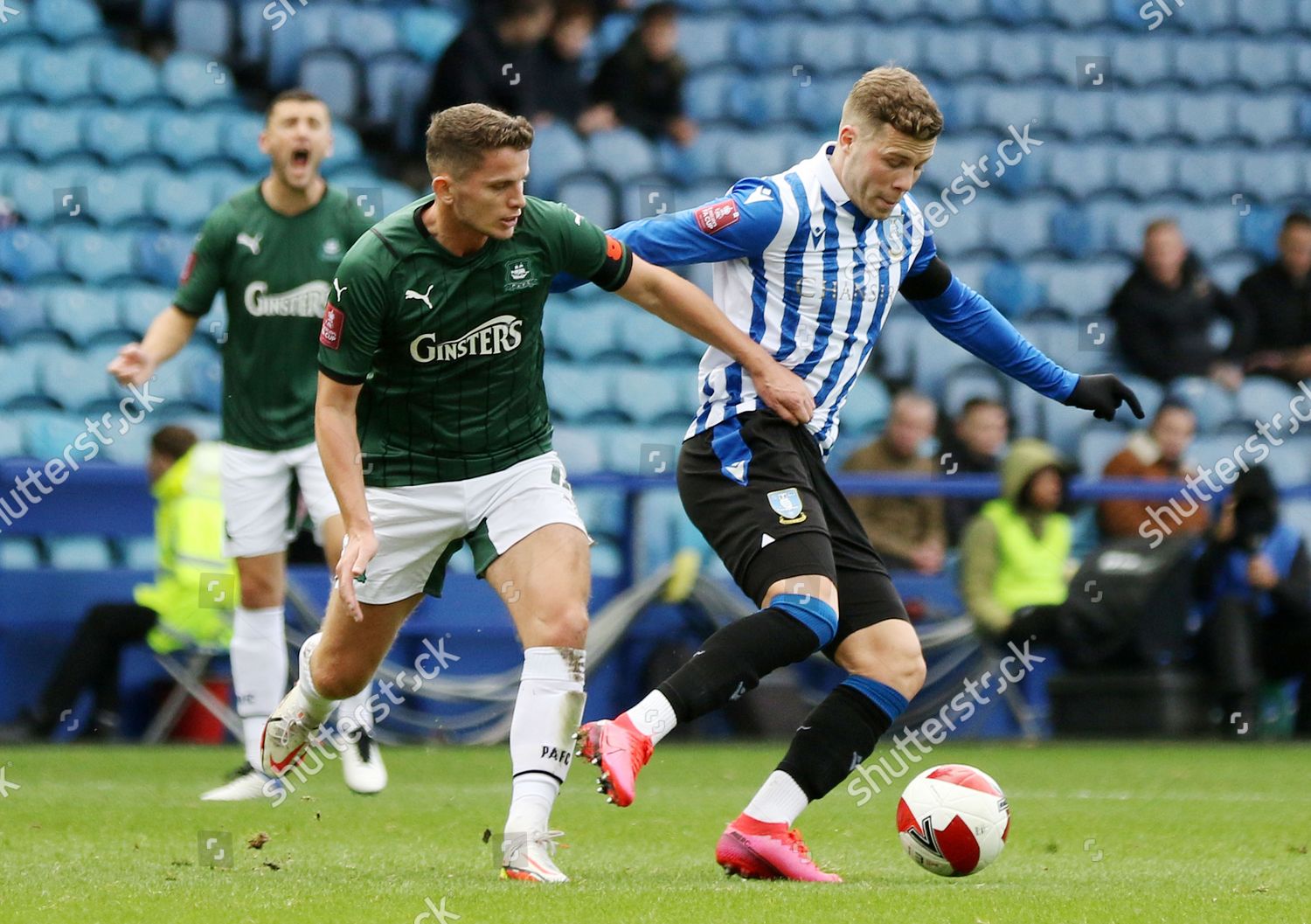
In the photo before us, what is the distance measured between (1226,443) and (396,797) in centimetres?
703

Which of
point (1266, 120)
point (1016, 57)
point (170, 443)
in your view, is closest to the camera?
point (170, 443)

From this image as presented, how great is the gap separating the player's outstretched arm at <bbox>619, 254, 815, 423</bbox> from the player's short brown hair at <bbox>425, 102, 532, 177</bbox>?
487 mm

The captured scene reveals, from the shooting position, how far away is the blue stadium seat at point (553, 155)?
13062mm

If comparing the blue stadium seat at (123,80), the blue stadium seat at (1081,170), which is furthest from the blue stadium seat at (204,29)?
the blue stadium seat at (1081,170)

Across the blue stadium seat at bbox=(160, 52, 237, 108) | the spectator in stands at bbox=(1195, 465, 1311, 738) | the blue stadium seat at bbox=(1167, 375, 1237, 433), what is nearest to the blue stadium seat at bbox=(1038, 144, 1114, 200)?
the blue stadium seat at bbox=(1167, 375, 1237, 433)

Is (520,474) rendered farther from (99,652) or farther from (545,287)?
(99,652)

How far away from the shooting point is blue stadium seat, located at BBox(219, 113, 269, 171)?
12.9m

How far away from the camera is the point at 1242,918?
14.1 ft

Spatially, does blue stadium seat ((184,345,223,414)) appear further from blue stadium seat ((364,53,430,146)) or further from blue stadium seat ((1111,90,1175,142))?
blue stadium seat ((1111,90,1175,142))

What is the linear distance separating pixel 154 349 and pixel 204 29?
7.09 meters

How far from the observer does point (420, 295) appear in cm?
488

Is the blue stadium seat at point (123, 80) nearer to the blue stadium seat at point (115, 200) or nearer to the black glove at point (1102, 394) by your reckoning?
the blue stadium seat at point (115, 200)

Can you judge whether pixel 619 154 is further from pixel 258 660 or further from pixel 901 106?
pixel 901 106

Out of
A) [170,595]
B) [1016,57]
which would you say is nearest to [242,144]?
[170,595]
